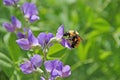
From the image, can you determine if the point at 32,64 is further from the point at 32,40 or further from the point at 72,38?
the point at 72,38

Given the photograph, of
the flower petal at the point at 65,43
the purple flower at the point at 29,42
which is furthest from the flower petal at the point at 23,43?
the flower petal at the point at 65,43

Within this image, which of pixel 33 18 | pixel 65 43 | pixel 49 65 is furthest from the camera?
pixel 33 18

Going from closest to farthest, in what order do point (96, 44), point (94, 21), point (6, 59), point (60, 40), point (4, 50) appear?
1. point (60, 40)
2. point (6, 59)
3. point (4, 50)
4. point (96, 44)
5. point (94, 21)

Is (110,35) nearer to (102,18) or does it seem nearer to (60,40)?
(102,18)

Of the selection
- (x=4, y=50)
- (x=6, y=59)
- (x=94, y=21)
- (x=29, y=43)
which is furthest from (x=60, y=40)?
(x=94, y=21)

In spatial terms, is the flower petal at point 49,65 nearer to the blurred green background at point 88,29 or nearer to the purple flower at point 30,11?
the purple flower at point 30,11

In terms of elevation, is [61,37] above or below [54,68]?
above

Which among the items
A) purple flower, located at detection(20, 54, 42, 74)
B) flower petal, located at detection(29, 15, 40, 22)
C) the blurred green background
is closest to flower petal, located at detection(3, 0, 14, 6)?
flower petal, located at detection(29, 15, 40, 22)

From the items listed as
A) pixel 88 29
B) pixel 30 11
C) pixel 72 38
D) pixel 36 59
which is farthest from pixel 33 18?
pixel 88 29
